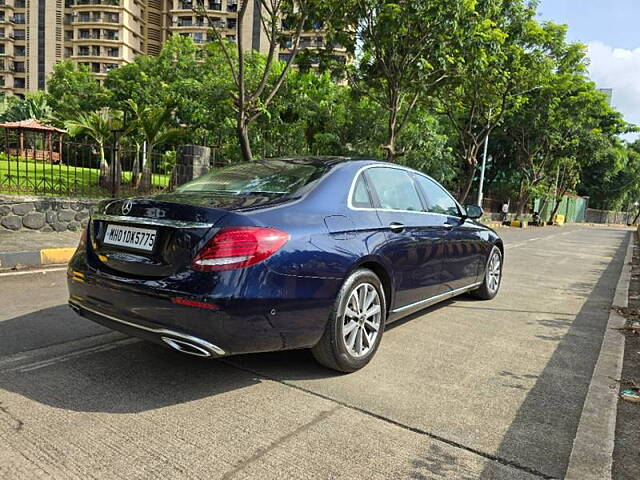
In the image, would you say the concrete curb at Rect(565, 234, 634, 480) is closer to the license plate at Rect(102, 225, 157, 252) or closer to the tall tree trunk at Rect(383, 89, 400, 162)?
the license plate at Rect(102, 225, 157, 252)

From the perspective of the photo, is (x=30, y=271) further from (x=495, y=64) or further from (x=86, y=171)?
(x=495, y=64)

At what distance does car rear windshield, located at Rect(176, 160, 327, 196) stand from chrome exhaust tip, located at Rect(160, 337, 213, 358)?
1107 mm

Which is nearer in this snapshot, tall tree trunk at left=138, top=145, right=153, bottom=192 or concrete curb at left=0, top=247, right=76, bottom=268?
concrete curb at left=0, top=247, right=76, bottom=268

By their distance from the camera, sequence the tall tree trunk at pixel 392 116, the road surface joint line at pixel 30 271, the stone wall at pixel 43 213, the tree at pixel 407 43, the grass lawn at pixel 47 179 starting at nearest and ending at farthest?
1. the road surface joint line at pixel 30 271
2. the stone wall at pixel 43 213
3. the grass lawn at pixel 47 179
4. the tree at pixel 407 43
5. the tall tree trunk at pixel 392 116

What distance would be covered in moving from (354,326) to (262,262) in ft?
3.18

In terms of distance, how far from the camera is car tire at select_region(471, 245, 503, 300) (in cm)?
599

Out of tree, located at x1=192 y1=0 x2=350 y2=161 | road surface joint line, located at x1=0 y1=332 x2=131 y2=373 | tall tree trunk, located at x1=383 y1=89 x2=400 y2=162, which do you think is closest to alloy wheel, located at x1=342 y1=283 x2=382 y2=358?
road surface joint line, located at x1=0 y1=332 x2=131 y2=373

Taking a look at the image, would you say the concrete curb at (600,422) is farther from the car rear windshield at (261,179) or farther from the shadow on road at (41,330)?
the shadow on road at (41,330)

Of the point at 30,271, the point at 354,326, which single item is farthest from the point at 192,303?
the point at 30,271

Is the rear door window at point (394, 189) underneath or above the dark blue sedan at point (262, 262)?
above

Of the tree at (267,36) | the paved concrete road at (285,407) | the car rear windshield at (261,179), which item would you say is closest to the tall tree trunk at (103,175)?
the tree at (267,36)

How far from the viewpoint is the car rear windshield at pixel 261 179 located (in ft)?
11.3

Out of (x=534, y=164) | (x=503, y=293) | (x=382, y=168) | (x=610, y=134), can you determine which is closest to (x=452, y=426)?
(x=382, y=168)

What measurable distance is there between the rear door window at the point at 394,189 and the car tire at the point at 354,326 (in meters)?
0.72
